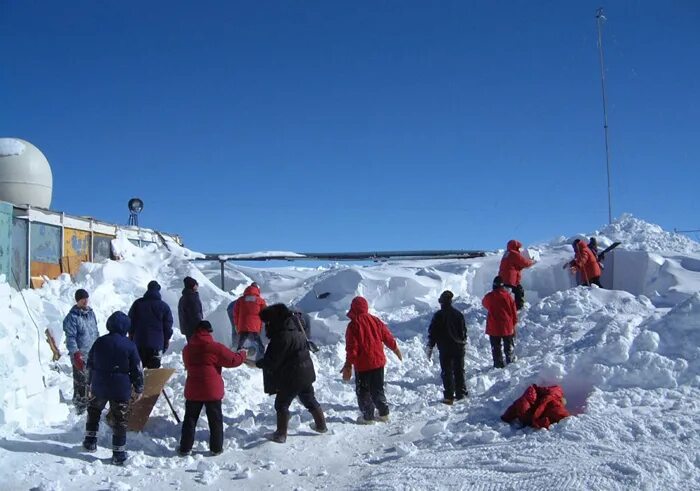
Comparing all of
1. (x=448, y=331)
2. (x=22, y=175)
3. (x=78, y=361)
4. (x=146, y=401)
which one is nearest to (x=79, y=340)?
(x=78, y=361)

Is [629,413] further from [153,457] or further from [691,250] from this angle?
[691,250]

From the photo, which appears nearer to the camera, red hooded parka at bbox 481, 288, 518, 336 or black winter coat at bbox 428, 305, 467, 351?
black winter coat at bbox 428, 305, 467, 351

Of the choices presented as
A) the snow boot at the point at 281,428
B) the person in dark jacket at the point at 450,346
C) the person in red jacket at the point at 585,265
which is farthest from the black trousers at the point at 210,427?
the person in red jacket at the point at 585,265

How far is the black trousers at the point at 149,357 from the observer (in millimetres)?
8828

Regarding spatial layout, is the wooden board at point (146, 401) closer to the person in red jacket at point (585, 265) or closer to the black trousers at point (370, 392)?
the black trousers at point (370, 392)

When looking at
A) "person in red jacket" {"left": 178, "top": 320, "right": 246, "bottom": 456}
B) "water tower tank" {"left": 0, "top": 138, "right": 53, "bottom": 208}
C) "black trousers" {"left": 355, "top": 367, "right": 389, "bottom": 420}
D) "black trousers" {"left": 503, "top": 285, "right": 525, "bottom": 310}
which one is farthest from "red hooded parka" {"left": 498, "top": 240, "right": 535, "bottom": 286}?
"water tower tank" {"left": 0, "top": 138, "right": 53, "bottom": 208}

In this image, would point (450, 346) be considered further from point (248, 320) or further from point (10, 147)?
point (10, 147)

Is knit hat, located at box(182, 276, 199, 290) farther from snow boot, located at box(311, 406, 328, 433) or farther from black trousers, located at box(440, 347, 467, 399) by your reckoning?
black trousers, located at box(440, 347, 467, 399)

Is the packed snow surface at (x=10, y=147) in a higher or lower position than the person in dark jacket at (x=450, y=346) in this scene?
higher

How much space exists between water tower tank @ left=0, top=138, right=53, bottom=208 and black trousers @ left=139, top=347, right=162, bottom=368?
31.6 ft

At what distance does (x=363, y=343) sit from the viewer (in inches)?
304

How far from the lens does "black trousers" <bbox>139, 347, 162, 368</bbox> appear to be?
29.0 feet

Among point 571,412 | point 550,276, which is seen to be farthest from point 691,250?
point 571,412

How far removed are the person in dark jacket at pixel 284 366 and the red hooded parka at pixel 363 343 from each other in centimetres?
83
